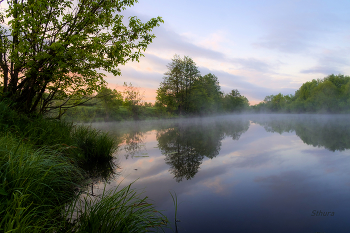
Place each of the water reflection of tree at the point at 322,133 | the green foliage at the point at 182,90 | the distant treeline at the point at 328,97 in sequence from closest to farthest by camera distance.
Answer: the water reflection of tree at the point at 322,133 → the green foliage at the point at 182,90 → the distant treeline at the point at 328,97

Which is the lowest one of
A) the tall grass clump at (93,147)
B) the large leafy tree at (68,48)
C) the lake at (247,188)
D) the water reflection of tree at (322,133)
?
the lake at (247,188)

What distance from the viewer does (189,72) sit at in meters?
42.0

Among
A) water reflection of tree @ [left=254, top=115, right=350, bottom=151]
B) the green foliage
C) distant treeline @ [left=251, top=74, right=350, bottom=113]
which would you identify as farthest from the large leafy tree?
distant treeline @ [left=251, top=74, right=350, bottom=113]

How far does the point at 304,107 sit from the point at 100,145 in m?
78.3

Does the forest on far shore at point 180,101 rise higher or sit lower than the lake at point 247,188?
higher

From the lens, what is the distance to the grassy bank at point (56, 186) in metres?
1.81

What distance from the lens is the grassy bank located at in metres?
1.81

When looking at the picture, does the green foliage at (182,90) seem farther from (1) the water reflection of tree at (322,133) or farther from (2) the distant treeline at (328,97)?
(2) the distant treeline at (328,97)

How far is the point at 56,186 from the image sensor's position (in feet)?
9.33

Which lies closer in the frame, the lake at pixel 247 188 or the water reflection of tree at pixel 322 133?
the lake at pixel 247 188

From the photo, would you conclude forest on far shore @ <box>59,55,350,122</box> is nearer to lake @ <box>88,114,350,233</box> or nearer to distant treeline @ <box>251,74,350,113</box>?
distant treeline @ <box>251,74,350,113</box>

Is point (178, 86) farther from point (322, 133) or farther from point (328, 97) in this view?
point (328, 97)

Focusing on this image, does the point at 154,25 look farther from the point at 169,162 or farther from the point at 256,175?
the point at 256,175

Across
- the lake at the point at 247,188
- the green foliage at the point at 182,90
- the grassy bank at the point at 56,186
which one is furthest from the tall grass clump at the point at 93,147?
the green foliage at the point at 182,90
